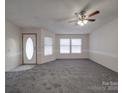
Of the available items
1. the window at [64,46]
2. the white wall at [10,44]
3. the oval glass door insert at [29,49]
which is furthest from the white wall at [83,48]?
the white wall at [10,44]

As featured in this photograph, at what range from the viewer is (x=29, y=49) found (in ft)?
22.1

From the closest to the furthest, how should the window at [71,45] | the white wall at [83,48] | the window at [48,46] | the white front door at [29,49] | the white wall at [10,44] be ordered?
the white wall at [10,44]
the white front door at [29,49]
the window at [48,46]
the white wall at [83,48]
the window at [71,45]

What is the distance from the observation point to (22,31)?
6684 mm

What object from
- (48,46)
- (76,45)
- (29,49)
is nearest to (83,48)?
(76,45)

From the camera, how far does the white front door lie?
6.69 m

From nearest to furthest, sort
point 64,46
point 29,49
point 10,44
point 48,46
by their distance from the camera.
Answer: point 10,44
point 29,49
point 48,46
point 64,46

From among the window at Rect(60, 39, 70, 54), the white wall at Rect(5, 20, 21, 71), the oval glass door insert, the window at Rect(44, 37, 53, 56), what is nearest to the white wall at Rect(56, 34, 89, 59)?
the window at Rect(60, 39, 70, 54)

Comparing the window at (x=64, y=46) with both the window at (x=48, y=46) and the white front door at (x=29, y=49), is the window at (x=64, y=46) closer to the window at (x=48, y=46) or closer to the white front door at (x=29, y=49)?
the window at (x=48, y=46)

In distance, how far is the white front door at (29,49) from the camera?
6688 mm

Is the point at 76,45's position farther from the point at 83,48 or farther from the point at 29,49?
the point at 29,49

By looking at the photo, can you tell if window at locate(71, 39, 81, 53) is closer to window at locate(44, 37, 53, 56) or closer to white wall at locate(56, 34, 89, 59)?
white wall at locate(56, 34, 89, 59)

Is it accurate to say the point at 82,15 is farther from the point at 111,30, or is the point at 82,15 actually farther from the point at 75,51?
the point at 75,51

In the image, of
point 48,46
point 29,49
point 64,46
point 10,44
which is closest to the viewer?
point 10,44
